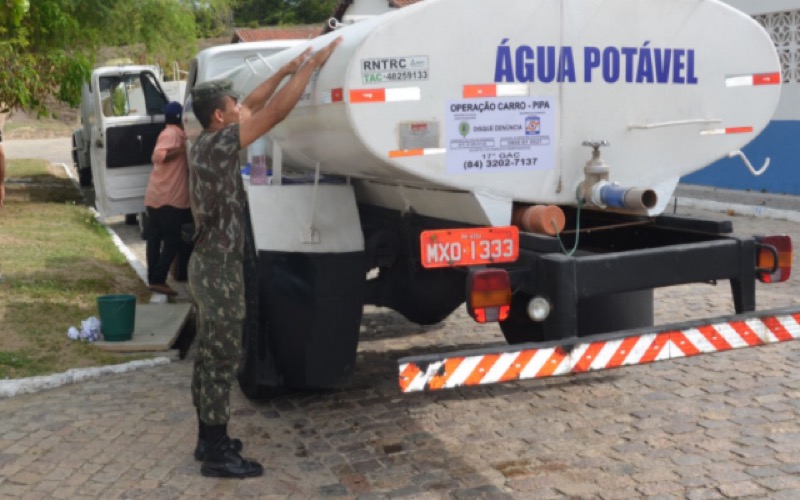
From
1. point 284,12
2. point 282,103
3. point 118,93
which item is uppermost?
point 284,12

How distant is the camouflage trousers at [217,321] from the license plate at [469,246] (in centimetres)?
104

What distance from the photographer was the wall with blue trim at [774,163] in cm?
1522

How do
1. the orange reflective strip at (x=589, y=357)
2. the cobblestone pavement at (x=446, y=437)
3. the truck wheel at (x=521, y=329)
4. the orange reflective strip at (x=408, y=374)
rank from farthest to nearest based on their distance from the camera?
1. the truck wheel at (x=521, y=329)
2. the cobblestone pavement at (x=446, y=437)
3. the orange reflective strip at (x=589, y=357)
4. the orange reflective strip at (x=408, y=374)

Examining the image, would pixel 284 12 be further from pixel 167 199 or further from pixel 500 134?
pixel 500 134

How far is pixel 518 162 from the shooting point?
4.66 meters

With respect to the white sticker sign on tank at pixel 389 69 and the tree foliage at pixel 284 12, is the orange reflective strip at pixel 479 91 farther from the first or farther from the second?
the tree foliage at pixel 284 12

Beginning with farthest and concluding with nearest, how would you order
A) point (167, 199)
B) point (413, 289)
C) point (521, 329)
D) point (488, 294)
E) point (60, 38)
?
point (60, 38) < point (167, 199) < point (413, 289) < point (521, 329) < point (488, 294)

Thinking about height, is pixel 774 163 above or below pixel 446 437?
above

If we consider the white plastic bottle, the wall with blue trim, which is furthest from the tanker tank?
the wall with blue trim

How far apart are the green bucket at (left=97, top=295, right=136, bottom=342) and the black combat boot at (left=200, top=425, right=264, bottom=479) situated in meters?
2.59

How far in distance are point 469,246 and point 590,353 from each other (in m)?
0.71

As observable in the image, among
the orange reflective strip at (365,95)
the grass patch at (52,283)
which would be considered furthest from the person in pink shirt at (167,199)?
the orange reflective strip at (365,95)

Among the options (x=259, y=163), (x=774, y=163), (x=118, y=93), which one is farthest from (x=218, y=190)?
(x=774, y=163)

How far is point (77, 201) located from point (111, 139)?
21.5 ft
